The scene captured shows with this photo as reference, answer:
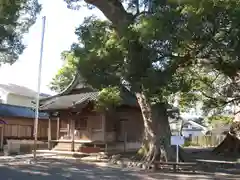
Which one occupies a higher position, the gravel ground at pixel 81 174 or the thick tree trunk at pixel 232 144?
the thick tree trunk at pixel 232 144

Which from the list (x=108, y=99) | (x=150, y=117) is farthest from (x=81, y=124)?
(x=150, y=117)

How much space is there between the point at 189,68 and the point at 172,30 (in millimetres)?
4456

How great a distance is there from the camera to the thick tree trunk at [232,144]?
27.9 meters

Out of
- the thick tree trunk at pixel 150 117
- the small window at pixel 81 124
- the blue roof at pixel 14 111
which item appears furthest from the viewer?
the blue roof at pixel 14 111

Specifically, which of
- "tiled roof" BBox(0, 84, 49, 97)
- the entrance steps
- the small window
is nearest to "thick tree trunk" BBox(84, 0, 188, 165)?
the entrance steps

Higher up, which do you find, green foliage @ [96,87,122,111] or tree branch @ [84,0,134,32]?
tree branch @ [84,0,134,32]

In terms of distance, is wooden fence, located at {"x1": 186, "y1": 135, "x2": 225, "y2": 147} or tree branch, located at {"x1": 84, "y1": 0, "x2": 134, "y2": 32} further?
wooden fence, located at {"x1": 186, "y1": 135, "x2": 225, "y2": 147}

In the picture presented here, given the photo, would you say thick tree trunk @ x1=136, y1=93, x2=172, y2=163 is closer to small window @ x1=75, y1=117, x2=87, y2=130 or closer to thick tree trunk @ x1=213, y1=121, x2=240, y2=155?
small window @ x1=75, y1=117, x2=87, y2=130

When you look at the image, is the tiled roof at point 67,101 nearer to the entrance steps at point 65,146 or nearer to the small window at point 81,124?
the small window at point 81,124

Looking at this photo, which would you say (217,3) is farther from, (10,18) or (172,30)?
(10,18)

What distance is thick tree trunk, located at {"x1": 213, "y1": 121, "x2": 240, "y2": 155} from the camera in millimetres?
27945

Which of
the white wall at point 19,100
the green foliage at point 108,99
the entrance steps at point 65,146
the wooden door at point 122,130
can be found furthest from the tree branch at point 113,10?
the white wall at point 19,100

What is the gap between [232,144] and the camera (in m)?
28.6

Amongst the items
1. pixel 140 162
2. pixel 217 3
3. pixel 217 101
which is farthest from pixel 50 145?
pixel 217 3
